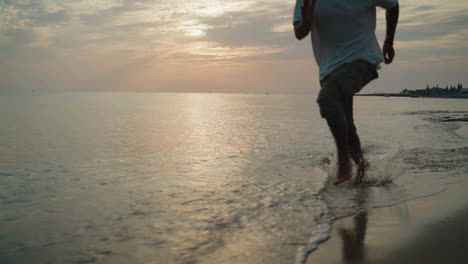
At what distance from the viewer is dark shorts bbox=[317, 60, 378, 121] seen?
3414mm

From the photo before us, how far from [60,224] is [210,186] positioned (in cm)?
152

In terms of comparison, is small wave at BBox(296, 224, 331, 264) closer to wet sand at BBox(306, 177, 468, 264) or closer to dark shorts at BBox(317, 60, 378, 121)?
wet sand at BBox(306, 177, 468, 264)

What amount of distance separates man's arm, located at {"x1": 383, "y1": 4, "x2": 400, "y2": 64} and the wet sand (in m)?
1.58

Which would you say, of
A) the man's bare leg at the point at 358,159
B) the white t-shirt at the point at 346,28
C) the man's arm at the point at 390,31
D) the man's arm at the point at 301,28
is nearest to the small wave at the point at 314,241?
the man's bare leg at the point at 358,159

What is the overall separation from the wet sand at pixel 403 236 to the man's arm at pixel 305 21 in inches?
65.3

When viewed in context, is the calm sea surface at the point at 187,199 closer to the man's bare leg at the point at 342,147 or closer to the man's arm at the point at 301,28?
the man's bare leg at the point at 342,147

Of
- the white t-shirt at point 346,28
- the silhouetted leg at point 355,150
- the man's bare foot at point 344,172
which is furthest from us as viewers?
the silhouetted leg at point 355,150

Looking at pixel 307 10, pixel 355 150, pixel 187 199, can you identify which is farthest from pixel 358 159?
pixel 187 199

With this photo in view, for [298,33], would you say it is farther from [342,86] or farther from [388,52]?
[388,52]

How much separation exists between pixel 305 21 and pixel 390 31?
1.04 m

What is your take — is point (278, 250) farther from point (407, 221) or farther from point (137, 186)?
point (137, 186)

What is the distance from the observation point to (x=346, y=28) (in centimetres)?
340

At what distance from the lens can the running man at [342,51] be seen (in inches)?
133

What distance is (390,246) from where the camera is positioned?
2000mm
